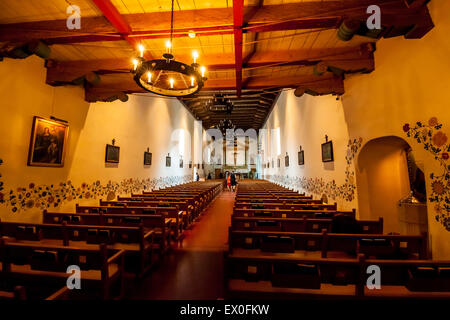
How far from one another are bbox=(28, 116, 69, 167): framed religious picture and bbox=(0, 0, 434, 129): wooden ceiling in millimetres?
877

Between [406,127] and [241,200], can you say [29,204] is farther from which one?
[406,127]

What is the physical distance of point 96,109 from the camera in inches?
208

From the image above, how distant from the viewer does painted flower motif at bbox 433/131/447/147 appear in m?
2.45

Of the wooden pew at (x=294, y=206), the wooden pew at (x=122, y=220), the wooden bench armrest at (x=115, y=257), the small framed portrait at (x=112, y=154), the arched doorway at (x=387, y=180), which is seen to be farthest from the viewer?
the small framed portrait at (x=112, y=154)

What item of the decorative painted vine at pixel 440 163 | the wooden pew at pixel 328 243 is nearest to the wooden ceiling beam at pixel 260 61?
the decorative painted vine at pixel 440 163

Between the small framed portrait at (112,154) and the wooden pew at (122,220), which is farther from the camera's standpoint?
the small framed portrait at (112,154)

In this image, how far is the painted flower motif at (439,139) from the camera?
8.04ft

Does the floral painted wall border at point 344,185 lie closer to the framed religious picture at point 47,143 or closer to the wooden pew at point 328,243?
the wooden pew at point 328,243

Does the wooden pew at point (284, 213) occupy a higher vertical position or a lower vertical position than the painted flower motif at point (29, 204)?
lower

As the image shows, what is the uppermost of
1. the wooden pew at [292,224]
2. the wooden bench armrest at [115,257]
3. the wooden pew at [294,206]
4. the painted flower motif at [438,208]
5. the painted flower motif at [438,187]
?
the painted flower motif at [438,187]

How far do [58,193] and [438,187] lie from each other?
6393mm

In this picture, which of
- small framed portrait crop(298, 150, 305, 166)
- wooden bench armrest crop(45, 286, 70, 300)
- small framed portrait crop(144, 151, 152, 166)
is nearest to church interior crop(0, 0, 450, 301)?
wooden bench armrest crop(45, 286, 70, 300)

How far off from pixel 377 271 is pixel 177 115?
11.2 m

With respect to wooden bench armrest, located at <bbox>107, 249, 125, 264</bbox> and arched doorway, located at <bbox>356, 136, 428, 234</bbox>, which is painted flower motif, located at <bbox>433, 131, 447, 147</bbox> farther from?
wooden bench armrest, located at <bbox>107, 249, 125, 264</bbox>
